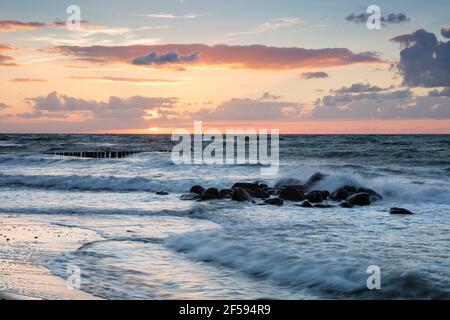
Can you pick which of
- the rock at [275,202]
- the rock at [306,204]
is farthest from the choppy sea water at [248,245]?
the rock at [306,204]

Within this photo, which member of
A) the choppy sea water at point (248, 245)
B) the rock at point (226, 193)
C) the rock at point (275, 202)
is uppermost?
the choppy sea water at point (248, 245)

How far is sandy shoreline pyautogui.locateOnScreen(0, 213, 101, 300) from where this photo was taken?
7.11 meters

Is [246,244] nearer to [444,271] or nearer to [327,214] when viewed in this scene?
[444,271]

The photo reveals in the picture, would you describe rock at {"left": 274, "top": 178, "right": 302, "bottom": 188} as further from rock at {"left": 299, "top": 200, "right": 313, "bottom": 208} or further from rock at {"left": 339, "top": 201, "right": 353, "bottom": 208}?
rock at {"left": 339, "top": 201, "right": 353, "bottom": 208}

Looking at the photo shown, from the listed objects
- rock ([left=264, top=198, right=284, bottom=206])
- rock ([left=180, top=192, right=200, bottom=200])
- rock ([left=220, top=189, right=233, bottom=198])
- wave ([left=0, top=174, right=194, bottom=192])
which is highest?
rock ([left=264, top=198, right=284, bottom=206])

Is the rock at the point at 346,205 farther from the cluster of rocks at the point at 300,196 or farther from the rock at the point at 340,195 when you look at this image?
the rock at the point at 340,195

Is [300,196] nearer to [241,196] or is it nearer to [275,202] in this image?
[275,202]

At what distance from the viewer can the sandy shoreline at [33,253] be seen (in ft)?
23.3

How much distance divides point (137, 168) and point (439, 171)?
20.2 m

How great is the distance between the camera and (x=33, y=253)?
10.0 m

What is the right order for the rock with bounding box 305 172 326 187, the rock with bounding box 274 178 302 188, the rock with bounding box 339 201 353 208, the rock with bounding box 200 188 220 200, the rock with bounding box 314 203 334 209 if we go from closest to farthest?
the rock with bounding box 314 203 334 209, the rock with bounding box 339 201 353 208, the rock with bounding box 200 188 220 200, the rock with bounding box 305 172 326 187, the rock with bounding box 274 178 302 188

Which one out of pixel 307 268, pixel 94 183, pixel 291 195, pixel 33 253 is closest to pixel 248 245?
pixel 307 268

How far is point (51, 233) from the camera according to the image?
12406mm

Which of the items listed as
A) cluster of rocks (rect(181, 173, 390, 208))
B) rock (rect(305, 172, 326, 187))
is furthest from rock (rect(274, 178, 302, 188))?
cluster of rocks (rect(181, 173, 390, 208))
